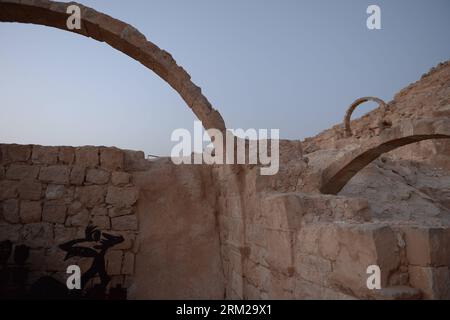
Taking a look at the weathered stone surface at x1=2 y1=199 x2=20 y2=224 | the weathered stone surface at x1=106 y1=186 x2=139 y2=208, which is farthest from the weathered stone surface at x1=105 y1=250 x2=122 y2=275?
the weathered stone surface at x1=2 y1=199 x2=20 y2=224

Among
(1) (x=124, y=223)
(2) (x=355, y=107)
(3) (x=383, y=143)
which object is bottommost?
(1) (x=124, y=223)

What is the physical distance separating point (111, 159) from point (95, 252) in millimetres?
1310

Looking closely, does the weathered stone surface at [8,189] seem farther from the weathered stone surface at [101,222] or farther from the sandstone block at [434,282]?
the sandstone block at [434,282]

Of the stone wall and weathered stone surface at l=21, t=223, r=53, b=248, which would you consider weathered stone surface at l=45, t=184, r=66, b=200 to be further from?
weathered stone surface at l=21, t=223, r=53, b=248

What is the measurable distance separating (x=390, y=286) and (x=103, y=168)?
378 cm

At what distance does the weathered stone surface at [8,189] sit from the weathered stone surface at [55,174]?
13.4 inches

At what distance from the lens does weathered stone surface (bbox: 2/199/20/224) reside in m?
3.97

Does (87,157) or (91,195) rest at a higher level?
(87,157)

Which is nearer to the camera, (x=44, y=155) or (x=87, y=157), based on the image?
(x=44, y=155)

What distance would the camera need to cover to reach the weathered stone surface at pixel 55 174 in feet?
13.5

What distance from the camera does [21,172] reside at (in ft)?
13.3

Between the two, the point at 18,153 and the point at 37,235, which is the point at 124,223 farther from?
the point at 18,153

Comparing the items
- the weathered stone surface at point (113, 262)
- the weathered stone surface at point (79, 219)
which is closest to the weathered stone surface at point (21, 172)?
the weathered stone surface at point (79, 219)

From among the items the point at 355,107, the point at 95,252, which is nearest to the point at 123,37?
the point at 95,252
